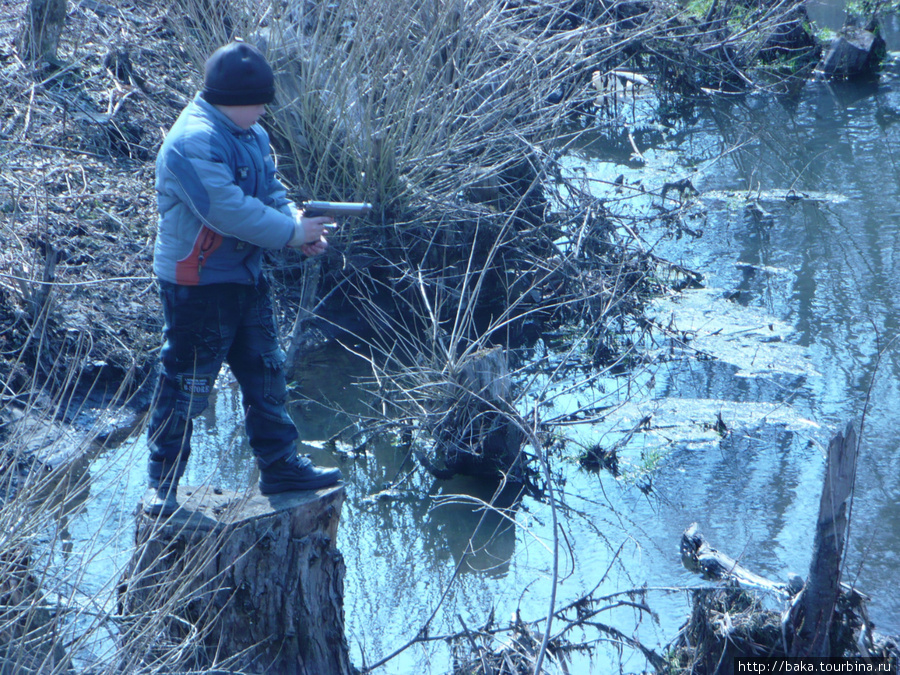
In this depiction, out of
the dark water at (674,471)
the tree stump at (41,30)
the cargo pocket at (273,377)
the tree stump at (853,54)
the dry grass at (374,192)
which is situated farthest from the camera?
the tree stump at (853,54)

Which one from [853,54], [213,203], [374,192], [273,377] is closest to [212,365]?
[273,377]

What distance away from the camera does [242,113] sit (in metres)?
3.10

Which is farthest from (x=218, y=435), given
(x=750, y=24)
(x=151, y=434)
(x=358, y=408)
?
(x=750, y=24)

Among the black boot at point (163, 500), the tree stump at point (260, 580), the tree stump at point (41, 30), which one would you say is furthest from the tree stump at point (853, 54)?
the black boot at point (163, 500)

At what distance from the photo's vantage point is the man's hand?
3.18 meters

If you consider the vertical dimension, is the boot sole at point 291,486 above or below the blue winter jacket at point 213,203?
below

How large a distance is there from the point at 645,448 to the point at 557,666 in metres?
2.33

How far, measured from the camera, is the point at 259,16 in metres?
6.65

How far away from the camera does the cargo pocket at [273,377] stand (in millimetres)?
3430

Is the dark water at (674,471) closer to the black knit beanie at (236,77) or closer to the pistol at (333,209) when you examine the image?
the pistol at (333,209)

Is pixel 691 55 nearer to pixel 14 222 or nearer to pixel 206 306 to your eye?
pixel 14 222

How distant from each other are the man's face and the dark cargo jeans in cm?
57

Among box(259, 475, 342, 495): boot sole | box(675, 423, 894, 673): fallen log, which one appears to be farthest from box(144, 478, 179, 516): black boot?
box(675, 423, 894, 673): fallen log

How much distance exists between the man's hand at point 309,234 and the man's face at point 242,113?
1.22 feet
